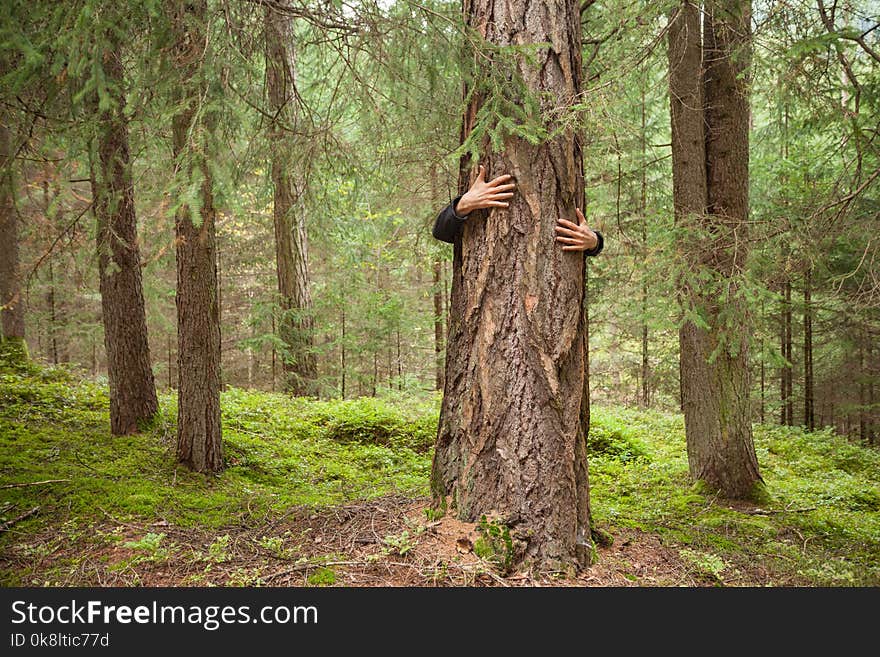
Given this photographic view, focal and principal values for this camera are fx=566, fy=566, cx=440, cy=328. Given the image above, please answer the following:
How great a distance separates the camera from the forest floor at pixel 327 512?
3.48 meters

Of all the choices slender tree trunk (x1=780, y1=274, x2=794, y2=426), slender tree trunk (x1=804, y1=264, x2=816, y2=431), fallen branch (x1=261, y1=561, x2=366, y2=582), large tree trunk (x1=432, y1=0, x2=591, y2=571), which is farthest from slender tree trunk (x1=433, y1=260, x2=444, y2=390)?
fallen branch (x1=261, y1=561, x2=366, y2=582)

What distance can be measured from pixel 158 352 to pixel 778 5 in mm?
20695

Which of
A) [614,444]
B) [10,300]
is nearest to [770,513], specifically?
[614,444]

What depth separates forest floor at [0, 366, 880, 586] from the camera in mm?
3482

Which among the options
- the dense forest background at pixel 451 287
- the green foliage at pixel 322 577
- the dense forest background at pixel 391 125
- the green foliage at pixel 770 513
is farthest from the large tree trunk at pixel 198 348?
the green foliage at pixel 770 513

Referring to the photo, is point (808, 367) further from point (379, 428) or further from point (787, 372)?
point (379, 428)

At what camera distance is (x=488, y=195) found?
3.65m

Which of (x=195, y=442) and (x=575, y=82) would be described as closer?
(x=575, y=82)

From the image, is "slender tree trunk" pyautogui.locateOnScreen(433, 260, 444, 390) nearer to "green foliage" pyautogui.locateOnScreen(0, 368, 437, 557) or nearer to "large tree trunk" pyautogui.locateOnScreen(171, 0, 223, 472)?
"green foliage" pyautogui.locateOnScreen(0, 368, 437, 557)

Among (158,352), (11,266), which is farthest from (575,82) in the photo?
(158,352)

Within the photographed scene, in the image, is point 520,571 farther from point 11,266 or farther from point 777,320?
point 777,320

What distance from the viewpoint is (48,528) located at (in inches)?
159

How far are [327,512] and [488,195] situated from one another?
2.69 meters

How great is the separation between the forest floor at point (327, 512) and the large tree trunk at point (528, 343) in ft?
0.92
